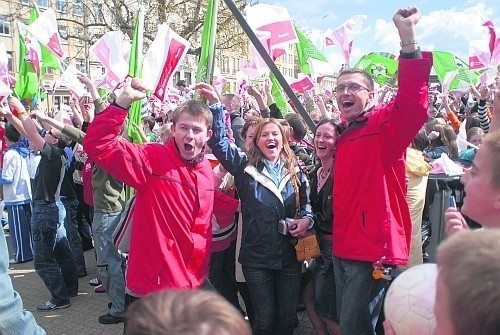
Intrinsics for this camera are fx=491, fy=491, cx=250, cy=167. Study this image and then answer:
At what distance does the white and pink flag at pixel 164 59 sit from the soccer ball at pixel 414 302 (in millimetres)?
3233

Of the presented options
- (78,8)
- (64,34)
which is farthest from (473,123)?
(64,34)

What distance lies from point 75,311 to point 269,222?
110 inches

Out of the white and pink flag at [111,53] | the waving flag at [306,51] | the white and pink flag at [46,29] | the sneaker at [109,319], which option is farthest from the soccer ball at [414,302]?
the waving flag at [306,51]

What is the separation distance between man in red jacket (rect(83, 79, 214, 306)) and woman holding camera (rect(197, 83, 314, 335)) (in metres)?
0.41

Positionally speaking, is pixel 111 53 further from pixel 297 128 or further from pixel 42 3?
pixel 42 3

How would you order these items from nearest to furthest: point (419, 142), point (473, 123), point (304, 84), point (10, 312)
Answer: point (10, 312), point (419, 142), point (473, 123), point (304, 84)

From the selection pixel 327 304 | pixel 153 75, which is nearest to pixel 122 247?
pixel 327 304

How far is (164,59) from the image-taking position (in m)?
4.58

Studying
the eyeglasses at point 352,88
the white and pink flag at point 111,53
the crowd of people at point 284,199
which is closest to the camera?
the crowd of people at point 284,199

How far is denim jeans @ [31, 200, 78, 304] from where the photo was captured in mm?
5137

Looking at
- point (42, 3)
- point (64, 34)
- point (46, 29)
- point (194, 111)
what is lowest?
point (194, 111)

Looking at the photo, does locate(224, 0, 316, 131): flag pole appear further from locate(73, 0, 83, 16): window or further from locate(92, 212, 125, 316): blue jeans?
locate(73, 0, 83, 16): window

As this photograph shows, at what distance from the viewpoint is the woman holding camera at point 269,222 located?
11.8ft

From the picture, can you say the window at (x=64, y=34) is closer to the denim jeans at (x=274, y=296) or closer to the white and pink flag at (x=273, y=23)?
the white and pink flag at (x=273, y=23)
